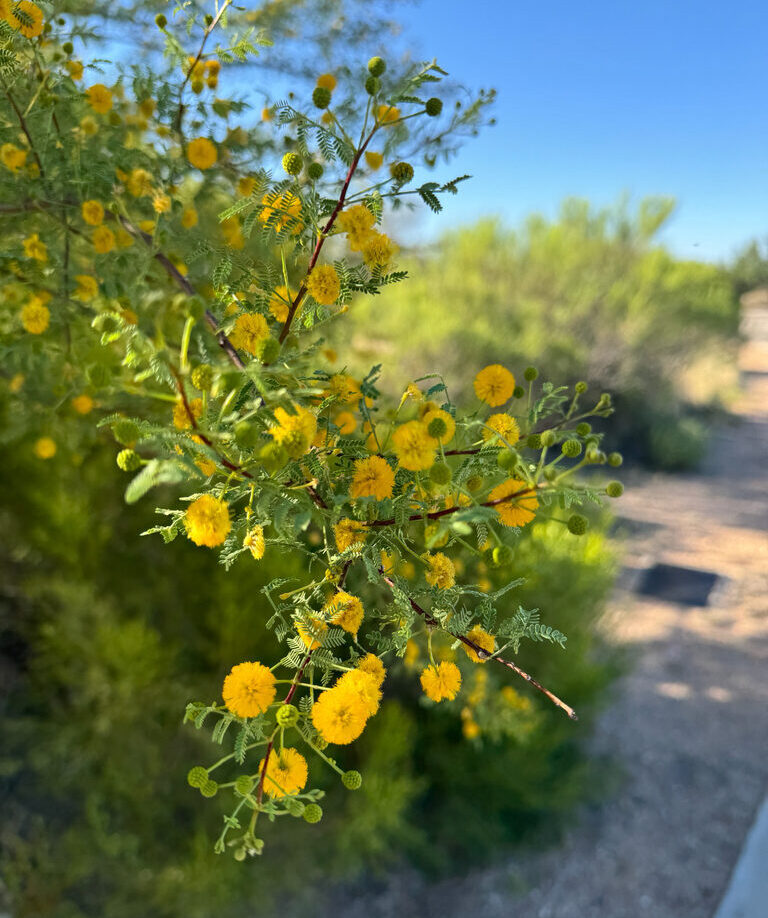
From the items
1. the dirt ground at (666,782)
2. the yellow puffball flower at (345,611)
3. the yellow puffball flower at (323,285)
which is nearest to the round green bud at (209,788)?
the yellow puffball flower at (345,611)

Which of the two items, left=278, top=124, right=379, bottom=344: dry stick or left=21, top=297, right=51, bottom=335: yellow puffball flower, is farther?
Result: left=21, top=297, right=51, bottom=335: yellow puffball flower

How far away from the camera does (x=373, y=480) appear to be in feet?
1.64

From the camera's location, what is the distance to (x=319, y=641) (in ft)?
1.64

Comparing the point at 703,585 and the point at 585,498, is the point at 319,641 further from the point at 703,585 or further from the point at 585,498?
the point at 703,585

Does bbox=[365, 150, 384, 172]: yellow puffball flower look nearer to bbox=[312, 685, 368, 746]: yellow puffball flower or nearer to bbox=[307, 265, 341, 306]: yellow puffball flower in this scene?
bbox=[307, 265, 341, 306]: yellow puffball flower

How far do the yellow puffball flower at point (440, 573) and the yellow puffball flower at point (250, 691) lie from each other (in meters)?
0.14

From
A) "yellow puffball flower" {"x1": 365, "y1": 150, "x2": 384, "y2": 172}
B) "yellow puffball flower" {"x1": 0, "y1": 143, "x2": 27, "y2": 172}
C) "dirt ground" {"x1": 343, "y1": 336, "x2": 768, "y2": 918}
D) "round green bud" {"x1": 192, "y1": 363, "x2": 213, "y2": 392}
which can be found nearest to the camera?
"round green bud" {"x1": 192, "y1": 363, "x2": 213, "y2": 392}

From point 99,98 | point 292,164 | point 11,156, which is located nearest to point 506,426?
point 292,164

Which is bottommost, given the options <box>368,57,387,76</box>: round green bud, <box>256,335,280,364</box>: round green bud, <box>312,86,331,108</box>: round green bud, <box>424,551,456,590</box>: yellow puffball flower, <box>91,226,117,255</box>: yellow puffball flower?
<box>424,551,456,590</box>: yellow puffball flower

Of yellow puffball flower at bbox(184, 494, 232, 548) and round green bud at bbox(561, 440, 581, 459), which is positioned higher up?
round green bud at bbox(561, 440, 581, 459)

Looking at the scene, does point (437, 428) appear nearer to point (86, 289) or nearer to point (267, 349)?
point (267, 349)

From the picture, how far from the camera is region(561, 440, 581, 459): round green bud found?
497 mm

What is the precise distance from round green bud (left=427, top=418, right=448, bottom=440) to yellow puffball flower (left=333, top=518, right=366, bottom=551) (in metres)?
0.09

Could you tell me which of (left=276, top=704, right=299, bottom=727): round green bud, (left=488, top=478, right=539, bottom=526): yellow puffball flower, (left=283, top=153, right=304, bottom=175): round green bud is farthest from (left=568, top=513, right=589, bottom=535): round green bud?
(left=283, top=153, right=304, bottom=175): round green bud
